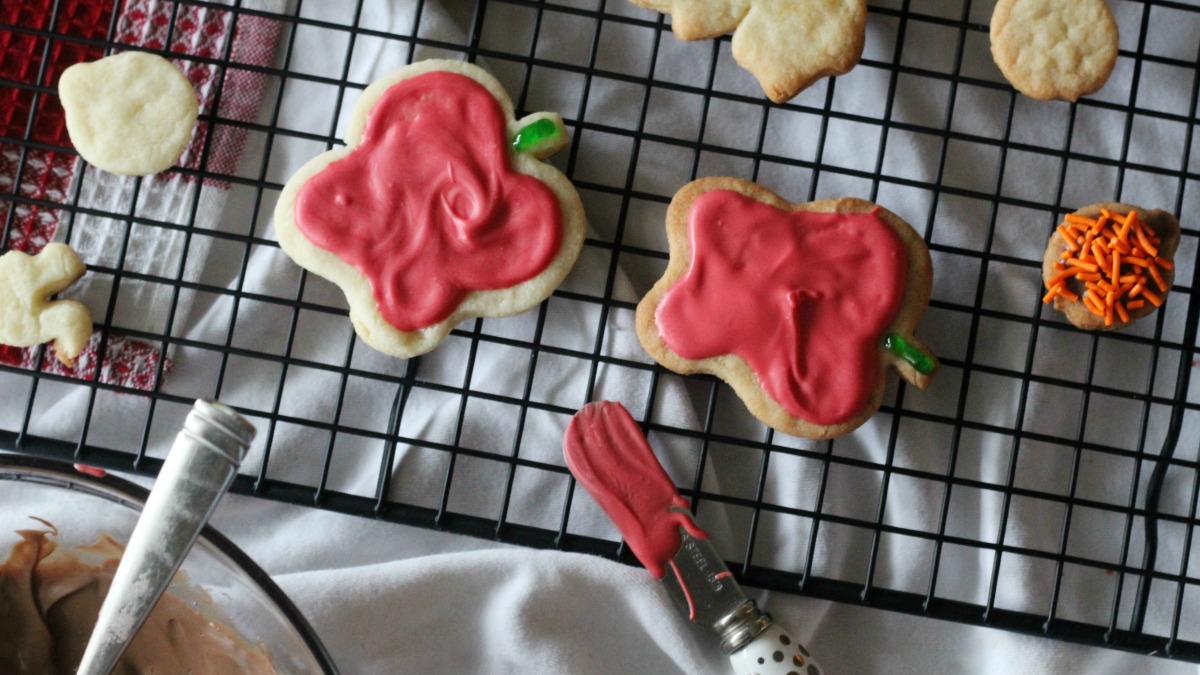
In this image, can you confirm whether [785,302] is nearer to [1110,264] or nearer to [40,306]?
[1110,264]

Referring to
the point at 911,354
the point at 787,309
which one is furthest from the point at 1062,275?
the point at 787,309

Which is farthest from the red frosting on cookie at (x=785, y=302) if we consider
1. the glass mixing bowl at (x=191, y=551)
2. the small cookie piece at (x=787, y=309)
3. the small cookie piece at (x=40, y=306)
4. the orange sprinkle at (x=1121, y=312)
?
the small cookie piece at (x=40, y=306)

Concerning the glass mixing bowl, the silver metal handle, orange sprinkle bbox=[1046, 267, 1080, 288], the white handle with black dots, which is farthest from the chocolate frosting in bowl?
orange sprinkle bbox=[1046, 267, 1080, 288]

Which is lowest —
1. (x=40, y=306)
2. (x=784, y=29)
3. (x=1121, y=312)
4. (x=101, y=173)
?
(x=40, y=306)

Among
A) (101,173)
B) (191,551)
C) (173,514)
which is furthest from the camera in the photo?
(101,173)

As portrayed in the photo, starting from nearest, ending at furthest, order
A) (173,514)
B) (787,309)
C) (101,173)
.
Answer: (173,514) → (787,309) → (101,173)

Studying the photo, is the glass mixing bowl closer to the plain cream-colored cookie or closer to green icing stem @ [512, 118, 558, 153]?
the plain cream-colored cookie

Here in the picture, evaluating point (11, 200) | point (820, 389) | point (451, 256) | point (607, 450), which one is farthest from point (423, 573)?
point (11, 200)

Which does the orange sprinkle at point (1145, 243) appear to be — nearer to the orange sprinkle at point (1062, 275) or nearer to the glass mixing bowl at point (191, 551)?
the orange sprinkle at point (1062, 275)
